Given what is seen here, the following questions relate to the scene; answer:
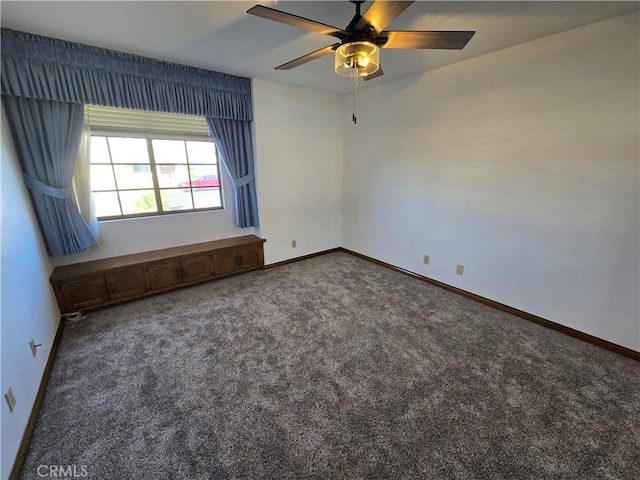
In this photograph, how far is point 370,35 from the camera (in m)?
1.44

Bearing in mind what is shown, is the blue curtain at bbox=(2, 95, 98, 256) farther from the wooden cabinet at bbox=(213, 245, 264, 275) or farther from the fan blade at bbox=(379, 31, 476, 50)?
the fan blade at bbox=(379, 31, 476, 50)

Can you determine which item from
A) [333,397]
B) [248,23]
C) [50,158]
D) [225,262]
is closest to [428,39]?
[248,23]

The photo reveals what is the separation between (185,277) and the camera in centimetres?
319

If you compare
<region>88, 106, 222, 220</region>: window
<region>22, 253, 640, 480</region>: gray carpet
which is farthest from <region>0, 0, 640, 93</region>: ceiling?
<region>22, 253, 640, 480</region>: gray carpet

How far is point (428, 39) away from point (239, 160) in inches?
101

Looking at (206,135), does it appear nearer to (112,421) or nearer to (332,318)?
(332,318)

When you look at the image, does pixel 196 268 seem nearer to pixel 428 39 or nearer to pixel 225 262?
pixel 225 262

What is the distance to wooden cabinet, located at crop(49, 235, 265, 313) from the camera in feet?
8.46

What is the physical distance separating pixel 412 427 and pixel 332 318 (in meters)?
1.19

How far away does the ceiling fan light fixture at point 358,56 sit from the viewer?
1.51m

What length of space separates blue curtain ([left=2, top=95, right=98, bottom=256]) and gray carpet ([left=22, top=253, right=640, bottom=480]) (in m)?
0.90

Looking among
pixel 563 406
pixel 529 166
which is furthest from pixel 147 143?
pixel 563 406

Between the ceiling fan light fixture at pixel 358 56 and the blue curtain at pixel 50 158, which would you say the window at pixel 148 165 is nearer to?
the blue curtain at pixel 50 158

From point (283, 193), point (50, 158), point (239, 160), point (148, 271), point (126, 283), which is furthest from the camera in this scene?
point (283, 193)
